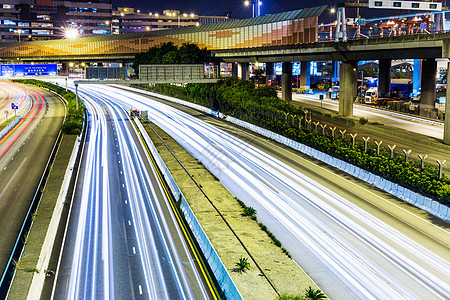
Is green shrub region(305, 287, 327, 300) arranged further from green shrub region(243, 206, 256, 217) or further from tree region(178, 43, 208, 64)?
tree region(178, 43, 208, 64)

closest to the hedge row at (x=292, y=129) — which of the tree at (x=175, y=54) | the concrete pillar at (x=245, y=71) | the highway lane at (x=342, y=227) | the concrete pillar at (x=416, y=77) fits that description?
the highway lane at (x=342, y=227)

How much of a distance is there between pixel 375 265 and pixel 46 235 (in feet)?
62.0

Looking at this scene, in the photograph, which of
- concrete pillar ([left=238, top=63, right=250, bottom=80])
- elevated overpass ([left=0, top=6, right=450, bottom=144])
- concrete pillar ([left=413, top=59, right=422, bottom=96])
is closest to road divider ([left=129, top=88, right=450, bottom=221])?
elevated overpass ([left=0, top=6, right=450, bottom=144])

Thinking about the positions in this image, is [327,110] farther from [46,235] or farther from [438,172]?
[46,235]

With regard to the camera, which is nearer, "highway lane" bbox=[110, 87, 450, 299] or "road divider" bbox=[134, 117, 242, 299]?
"road divider" bbox=[134, 117, 242, 299]

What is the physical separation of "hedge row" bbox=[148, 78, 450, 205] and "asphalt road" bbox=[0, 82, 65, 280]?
27.0m

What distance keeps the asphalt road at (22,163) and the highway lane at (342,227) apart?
16580mm

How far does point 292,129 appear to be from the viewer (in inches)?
2516

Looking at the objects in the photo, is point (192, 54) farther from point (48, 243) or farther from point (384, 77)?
point (48, 243)

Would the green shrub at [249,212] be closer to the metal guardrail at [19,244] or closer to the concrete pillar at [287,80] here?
the metal guardrail at [19,244]

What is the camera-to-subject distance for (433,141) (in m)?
60.4

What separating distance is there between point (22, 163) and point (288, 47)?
49945 mm

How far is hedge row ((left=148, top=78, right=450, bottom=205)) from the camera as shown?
40531 millimetres

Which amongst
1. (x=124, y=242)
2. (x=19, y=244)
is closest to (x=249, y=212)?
(x=124, y=242)
